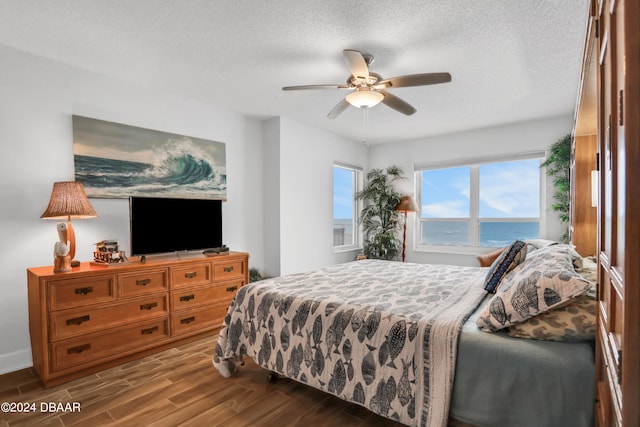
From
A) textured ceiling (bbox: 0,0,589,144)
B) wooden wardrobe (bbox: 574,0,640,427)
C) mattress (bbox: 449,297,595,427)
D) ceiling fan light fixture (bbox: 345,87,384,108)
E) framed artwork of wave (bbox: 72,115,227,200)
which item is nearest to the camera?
wooden wardrobe (bbox: 574,0,640,427)

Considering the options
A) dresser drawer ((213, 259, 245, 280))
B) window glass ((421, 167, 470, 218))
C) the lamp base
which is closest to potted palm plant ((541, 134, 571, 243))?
window glass ((421, 167, 470, 218))

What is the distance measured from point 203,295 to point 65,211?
138cm

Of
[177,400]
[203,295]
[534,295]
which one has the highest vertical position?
[534,295]

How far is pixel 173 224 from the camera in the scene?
333 centimetres

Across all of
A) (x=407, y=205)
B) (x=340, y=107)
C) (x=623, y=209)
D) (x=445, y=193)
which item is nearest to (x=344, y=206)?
(x=407, y=205)

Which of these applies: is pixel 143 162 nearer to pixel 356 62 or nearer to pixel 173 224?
pixel 173 224

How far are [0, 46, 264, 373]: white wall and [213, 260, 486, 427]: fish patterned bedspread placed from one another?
1675 millimetres

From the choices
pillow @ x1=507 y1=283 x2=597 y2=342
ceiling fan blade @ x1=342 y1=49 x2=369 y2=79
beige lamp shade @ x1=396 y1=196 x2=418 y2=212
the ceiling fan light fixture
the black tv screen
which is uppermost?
ceiling fan blade @ x1=342 y1=49 x2=369 y2=79

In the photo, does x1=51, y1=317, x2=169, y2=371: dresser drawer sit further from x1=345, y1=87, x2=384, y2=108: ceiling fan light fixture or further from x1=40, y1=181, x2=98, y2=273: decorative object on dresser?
x1=345, y1=87, x2=384, y2=108: ceiling fan light fixture

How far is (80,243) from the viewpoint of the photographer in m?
3.02

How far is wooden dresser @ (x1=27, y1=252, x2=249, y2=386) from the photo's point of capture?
7.95 ft

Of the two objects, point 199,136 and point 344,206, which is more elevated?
point 199,136

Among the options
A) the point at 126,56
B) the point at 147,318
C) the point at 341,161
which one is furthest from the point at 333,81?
the point at 147,318

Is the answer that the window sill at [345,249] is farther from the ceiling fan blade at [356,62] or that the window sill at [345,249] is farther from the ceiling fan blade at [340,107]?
the ceiling fan blade at [356,62]
